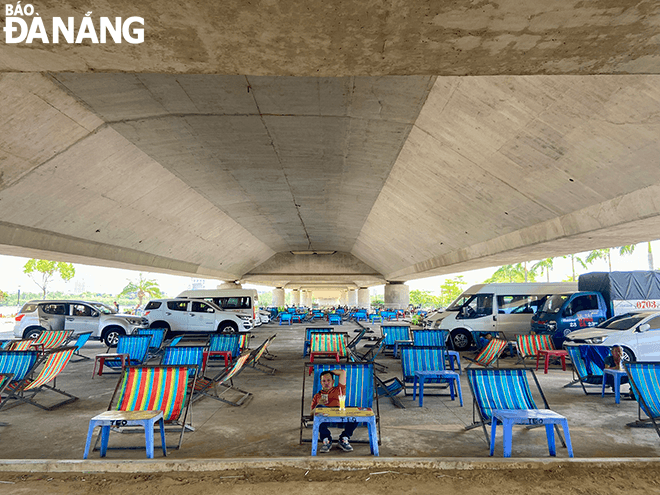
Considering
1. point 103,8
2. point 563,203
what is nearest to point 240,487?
point 103,8

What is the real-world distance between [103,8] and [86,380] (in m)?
8.04

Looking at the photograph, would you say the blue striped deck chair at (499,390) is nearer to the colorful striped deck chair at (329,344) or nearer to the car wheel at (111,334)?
the colorful striped deck chair at (329,344)

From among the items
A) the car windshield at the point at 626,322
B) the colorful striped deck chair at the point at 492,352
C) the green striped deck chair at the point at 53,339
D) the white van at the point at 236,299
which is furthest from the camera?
the white van at the point at 236,299

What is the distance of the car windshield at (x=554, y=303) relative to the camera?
12.5m

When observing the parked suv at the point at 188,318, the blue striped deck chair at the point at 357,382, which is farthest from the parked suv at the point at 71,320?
the blue striped deck chair at the point at 357,382

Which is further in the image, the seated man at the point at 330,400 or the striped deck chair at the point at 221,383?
the striped deck chair at the point at 221,383

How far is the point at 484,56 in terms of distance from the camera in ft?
10.8

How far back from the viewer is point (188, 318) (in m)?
16.0

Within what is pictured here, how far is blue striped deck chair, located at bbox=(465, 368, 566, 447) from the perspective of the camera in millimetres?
4781

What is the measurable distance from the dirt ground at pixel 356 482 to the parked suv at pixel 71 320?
34.4ft

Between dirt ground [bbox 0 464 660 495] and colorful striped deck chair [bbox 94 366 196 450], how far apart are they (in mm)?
899

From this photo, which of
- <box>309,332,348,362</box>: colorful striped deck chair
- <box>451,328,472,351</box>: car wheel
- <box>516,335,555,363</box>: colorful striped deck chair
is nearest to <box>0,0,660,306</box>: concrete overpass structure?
<box>516,335,555,363</box>: colorful striped deck chair

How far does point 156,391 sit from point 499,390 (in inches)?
162

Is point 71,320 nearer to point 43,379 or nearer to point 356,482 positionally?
point 43,379
